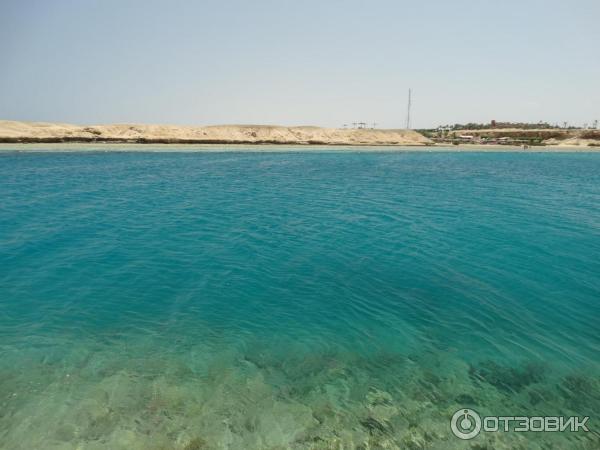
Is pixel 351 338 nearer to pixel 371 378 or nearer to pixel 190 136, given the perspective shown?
pixel 371 378

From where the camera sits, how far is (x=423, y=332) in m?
10.6

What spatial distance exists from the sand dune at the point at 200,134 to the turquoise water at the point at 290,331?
9508 centimetres

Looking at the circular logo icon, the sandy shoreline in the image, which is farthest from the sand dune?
the circular logo icon

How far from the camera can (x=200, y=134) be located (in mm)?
125562

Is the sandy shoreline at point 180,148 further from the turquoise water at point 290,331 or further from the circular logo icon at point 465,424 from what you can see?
the circular logo icon at point 465,424

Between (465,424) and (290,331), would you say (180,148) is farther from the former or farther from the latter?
(465,424)

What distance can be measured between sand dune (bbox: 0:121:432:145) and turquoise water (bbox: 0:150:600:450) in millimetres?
95081

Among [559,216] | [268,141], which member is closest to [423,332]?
[559,216]

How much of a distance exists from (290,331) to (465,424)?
5.15 m

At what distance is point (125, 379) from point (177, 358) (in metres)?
1.30

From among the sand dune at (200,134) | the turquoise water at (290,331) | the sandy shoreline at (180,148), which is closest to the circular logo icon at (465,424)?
the turquoise water at (290,331)

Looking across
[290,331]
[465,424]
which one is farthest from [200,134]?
[465,424]

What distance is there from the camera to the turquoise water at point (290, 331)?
286 inches

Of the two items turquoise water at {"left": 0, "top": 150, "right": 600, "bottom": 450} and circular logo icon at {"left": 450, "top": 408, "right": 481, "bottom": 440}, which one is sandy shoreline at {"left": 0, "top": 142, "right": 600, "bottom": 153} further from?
circular logo icon at {"left": 450, "top": 408, "right": 481, "bottom": 440}
